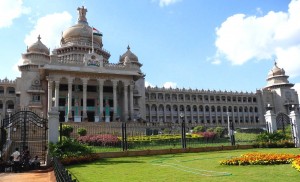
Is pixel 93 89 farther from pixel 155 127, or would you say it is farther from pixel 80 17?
pixel 80 17

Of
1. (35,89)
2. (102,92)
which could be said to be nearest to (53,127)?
(102,92)

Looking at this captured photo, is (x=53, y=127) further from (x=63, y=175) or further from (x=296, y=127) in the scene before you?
(x=296, y=127)

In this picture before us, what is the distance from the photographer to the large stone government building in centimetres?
4297

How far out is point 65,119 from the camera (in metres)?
42.2

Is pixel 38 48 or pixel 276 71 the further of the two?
pixel 276 71

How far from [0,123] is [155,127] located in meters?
22.8

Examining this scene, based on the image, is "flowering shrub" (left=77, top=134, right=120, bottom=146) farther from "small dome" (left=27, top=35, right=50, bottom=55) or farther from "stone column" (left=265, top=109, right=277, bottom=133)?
"small dome" (left=27, top=35, right=50, bottom=55)

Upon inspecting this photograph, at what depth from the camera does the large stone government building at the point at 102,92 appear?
42969mm

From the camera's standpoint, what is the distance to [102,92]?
145 ft

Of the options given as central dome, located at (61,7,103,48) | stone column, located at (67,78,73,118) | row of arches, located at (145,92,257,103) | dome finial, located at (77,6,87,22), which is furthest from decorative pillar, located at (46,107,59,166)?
row of arches, located at (145,92,257,103)

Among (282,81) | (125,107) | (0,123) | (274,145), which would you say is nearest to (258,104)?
(282,81)

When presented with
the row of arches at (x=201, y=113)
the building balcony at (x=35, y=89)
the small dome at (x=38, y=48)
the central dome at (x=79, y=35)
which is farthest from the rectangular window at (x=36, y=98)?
the row of arches at (x=201, y=113)

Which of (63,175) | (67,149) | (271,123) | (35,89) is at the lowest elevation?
(67,149)

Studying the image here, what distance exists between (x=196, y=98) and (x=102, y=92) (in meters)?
33.9
